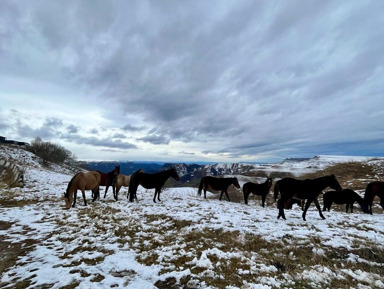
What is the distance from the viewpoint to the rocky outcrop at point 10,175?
2114 centimetres

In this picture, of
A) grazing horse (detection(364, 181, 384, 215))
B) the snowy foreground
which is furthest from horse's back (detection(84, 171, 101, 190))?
grazing horse (detection(364, 181, 384, 215))

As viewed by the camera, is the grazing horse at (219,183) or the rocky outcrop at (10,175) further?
the rocky outcrop at (10,175)

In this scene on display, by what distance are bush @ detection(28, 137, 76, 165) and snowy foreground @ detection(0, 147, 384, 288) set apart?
6587 centimetres

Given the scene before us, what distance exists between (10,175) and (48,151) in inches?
1996

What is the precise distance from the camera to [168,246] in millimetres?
6711

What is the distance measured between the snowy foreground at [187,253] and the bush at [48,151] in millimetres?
65871

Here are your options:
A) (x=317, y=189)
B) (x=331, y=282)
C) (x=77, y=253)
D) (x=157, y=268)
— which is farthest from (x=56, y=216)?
(x=317, y=189)

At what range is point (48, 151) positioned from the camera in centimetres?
6575

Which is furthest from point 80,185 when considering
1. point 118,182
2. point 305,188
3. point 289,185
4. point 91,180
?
point 305,188

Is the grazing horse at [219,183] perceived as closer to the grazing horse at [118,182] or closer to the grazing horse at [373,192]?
the grazing horse at [118,182]

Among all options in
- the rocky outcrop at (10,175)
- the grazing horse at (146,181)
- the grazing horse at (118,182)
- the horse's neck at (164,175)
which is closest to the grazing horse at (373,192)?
the horse's neck at (164,175)

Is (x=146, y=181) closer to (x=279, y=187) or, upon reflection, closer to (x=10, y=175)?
(x=279, y=187)

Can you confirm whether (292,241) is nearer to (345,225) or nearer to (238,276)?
(238,276)

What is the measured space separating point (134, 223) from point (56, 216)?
16.6ft
